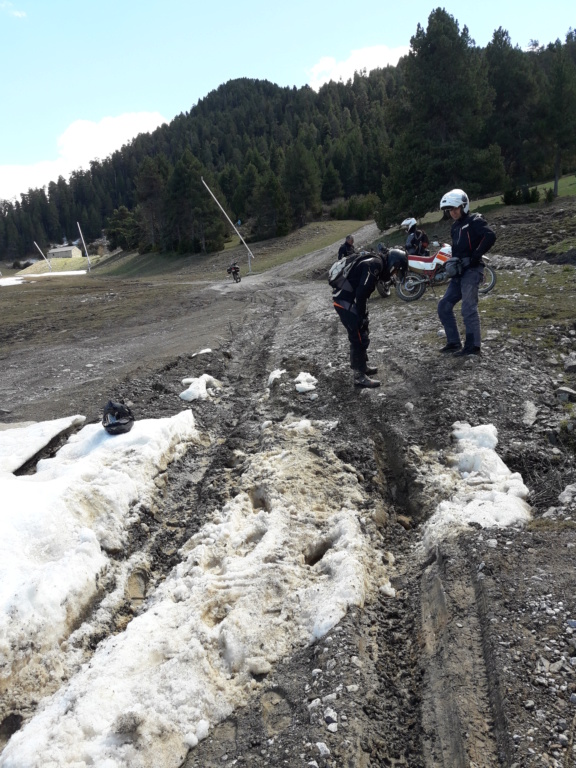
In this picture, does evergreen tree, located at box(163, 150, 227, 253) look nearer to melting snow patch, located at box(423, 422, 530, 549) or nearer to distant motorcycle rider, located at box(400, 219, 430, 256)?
distant motorcycle rider, located at box(400, 219, 430, 256)

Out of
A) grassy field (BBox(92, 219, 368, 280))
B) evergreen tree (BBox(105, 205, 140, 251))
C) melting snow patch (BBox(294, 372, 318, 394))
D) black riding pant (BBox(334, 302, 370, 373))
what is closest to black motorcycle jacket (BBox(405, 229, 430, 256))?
melting snow patch (BBox(294, 372, 318, 394))

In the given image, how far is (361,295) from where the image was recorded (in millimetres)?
6473

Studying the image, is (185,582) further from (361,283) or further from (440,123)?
(440,123)

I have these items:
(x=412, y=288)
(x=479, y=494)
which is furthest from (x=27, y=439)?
(x=412, y=288)

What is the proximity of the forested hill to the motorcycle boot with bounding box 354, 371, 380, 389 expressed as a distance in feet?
68.5

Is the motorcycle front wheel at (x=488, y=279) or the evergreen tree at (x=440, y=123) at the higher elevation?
the evergreen tree at (x=440, y=123)

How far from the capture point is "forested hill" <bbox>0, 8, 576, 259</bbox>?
2481cm

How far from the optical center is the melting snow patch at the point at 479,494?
12.9ft

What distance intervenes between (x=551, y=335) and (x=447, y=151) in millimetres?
20815

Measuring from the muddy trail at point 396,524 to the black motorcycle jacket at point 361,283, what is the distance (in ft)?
3.88

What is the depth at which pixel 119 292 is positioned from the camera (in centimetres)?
2577

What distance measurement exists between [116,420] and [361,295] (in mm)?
3383

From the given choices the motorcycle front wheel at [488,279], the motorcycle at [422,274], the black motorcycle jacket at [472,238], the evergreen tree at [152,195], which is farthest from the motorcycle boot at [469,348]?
the evergreen tree at [152,195]

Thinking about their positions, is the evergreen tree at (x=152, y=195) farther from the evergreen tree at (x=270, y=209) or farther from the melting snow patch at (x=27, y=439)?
the melting snow patch at (x=27, y=439)
